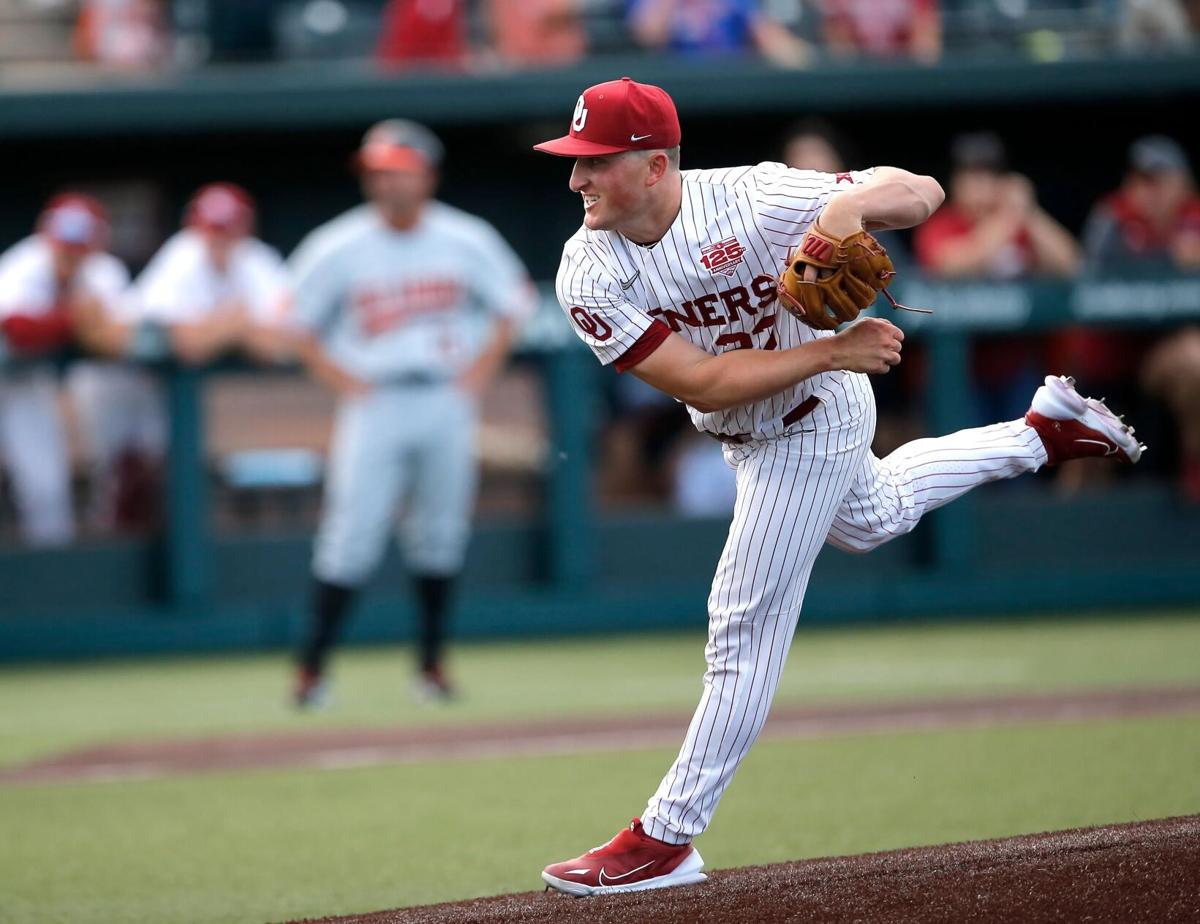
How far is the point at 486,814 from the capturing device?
4996 millimetres

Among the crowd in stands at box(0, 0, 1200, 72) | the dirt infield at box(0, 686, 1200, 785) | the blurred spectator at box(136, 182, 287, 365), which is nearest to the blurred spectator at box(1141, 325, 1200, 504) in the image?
the crowd in stands at box(0, 0, 1200, 72)

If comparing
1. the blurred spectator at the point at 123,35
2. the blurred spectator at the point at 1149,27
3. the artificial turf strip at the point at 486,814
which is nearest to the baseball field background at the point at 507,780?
the artificial turf strip at the point at 486,814

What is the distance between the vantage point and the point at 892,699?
6.93m

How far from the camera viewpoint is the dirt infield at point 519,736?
603cm

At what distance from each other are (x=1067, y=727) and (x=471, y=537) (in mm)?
4135

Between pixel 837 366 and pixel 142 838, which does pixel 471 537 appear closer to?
pixel 142 838

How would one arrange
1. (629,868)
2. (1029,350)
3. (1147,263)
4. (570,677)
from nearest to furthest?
(629,868) < (570,677) < (1147,263) < (1029,350)

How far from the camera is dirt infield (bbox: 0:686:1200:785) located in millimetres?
6027

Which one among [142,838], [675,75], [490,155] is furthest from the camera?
[490,155]

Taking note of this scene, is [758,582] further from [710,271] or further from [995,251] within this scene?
[995,251]

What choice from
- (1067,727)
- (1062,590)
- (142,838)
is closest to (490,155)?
(1062,590)

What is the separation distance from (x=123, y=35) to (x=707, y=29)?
12.2 ft

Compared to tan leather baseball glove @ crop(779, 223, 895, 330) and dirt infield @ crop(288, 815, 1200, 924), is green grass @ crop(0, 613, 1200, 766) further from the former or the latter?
tan leather baseball glove @ crop(779, 223, 895, 330)

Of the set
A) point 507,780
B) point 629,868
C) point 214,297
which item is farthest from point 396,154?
point 629,868
